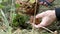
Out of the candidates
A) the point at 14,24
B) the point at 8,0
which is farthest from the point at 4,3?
the point at 14,24

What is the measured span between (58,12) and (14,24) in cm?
43

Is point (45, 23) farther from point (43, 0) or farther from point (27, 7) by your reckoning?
point (43, 0)

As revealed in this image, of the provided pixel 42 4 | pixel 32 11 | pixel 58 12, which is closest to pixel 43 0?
pixel 42 4

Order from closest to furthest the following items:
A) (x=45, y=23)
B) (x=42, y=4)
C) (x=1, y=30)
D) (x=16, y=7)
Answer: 1. (x=45, y=23)
2. (x=1, y=30)
3. (x=16, y=7)
4. (x=42, y=4)

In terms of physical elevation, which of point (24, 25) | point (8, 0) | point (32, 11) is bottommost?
point (24, 25)

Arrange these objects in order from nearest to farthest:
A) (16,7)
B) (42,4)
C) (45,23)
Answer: (45,23)
(16,7)
(42,4)

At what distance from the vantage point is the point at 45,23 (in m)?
1.33

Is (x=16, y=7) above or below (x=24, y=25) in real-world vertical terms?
above

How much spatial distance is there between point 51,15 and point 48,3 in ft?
Answer: 1.47

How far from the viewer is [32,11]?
162cm

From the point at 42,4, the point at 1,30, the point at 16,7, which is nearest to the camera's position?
the point at 1,30

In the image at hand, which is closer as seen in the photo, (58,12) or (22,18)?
(58,12)

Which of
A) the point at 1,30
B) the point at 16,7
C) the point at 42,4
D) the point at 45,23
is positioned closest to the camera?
the point at 45,23

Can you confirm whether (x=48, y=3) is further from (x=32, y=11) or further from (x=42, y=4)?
(x=32, y=11)
